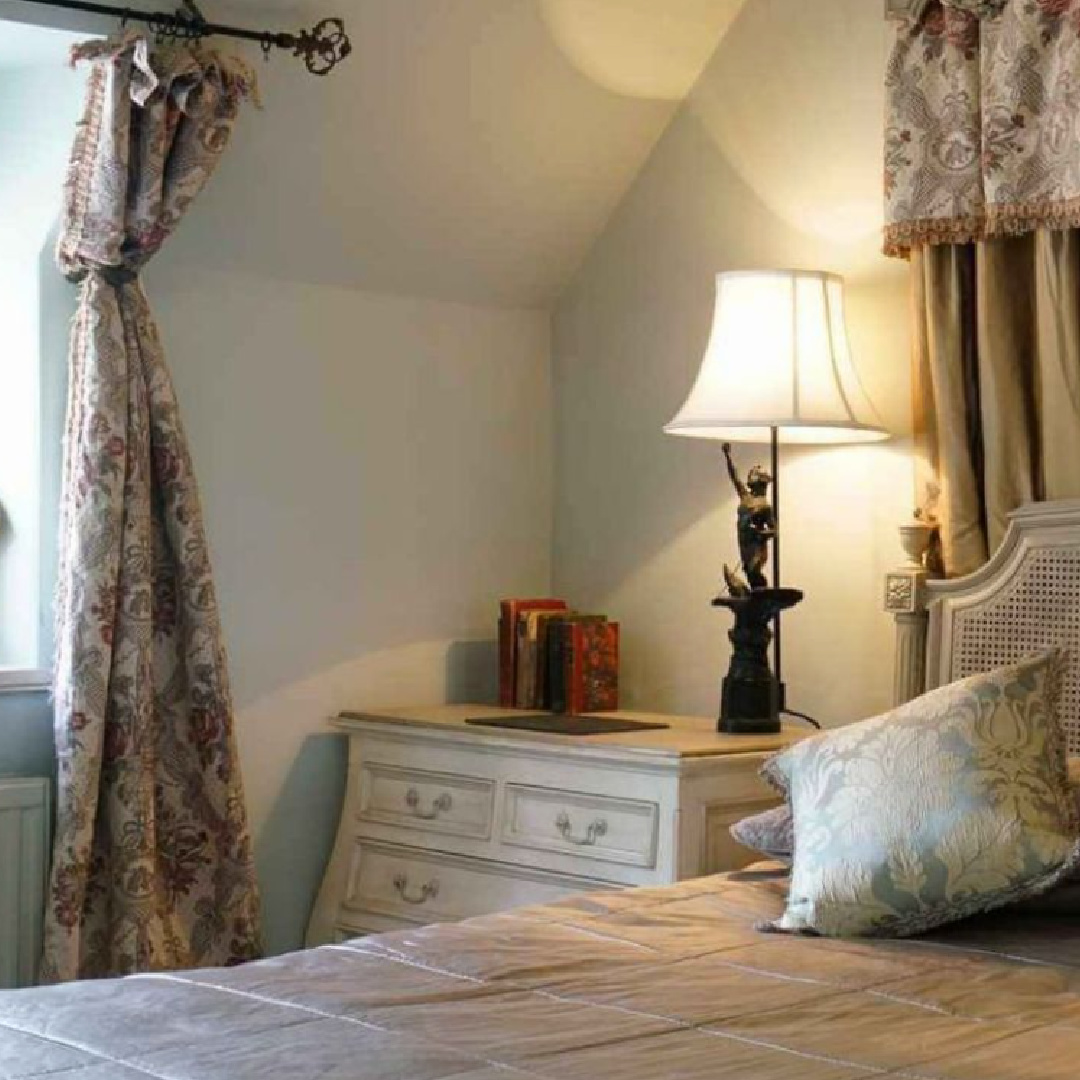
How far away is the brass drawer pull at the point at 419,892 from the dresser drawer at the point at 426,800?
93 millimetres

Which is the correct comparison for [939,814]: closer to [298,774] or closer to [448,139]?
[298,774]

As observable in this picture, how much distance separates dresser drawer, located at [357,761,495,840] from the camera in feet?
11.1

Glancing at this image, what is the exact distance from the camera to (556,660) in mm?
3730

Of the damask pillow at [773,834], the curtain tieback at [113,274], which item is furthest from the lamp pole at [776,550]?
the curtain tieback at [113,274]

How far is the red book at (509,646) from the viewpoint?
12.5ft

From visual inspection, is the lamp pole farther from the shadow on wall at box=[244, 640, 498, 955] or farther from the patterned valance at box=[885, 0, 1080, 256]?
the shadow on wall at box=[244, 640, 498, 955]

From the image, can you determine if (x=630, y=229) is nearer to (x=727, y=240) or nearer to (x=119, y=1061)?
(x=727, y=240)

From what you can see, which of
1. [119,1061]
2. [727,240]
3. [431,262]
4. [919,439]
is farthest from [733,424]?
[119,1061]

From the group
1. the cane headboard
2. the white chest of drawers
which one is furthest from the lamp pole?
the cane headboard

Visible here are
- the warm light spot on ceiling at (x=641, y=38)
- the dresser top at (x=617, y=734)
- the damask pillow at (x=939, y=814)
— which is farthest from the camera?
the warm light spot on ceiling at (x=641, y=38)

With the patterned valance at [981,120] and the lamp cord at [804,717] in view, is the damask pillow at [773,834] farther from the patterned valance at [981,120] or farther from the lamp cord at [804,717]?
the patterned valance at [981,120]

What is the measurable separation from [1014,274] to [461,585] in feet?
4.32

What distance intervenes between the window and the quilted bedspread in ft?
4.25

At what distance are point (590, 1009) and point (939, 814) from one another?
0.61 meters
